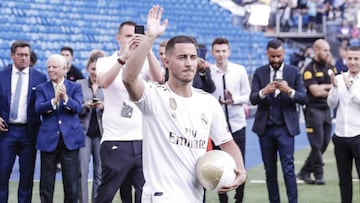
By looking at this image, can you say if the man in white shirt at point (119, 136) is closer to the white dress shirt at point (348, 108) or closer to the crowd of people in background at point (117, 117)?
the crowd of people in background at point (117, 117)

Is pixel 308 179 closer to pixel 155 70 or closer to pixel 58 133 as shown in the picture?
pixel 58 133

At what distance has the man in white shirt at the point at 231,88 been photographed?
10477 millimetres

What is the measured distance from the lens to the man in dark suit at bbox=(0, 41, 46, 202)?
378 inches

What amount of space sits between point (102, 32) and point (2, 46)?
4897 mm

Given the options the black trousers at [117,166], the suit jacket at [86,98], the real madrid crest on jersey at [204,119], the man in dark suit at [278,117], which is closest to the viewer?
the real madrid crest on jersey at [204,119]

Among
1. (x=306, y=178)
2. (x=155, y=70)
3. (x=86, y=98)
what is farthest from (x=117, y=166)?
(x=306, y=178)

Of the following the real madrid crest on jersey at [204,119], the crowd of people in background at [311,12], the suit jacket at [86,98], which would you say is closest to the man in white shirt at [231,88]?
the suit jacket at [86,98]

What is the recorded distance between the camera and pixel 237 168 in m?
5.63

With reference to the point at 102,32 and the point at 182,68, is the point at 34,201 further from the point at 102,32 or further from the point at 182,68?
the point at 102,32

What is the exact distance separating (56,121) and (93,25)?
17.4 metres

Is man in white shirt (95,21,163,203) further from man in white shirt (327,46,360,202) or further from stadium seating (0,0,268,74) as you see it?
stadium seating (0,0,268,74)

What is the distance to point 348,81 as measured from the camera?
9.86 meters

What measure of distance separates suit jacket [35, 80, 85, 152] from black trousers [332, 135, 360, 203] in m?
3.05

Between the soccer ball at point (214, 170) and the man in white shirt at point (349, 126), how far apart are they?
448cm
